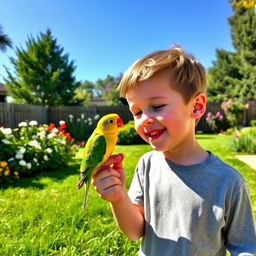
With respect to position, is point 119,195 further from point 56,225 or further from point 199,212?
point 56,225

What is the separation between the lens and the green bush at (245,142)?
22.3ft

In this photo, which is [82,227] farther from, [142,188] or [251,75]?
[251,75]

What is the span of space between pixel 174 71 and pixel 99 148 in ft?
1.52

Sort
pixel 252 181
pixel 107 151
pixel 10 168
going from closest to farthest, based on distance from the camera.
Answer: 1. pixel 107 151
2. pixel 252 181
3. pixel 10 168

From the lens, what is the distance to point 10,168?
4461mm

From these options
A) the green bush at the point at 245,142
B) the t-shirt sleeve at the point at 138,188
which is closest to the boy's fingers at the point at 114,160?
Answer: the t-shirt sleeve at the point at 138,188

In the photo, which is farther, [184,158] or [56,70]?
[56,70]

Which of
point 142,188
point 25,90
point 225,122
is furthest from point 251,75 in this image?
point 142,188

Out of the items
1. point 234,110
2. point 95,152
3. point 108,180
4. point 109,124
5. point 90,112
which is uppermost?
point 90,112

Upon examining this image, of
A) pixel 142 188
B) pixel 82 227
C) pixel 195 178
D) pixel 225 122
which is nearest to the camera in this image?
pixel 195 178

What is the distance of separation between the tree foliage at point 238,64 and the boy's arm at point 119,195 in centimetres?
2435

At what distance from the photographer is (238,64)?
2522 cm

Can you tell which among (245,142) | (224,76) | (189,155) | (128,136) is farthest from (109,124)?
(224,76)

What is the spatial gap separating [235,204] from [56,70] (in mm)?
24760
